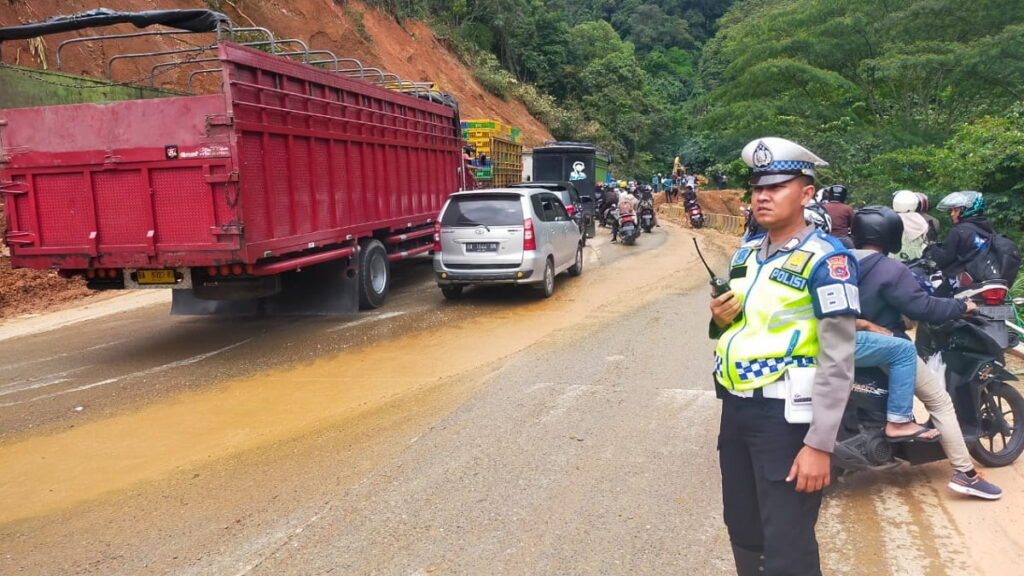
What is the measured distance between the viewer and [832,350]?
229 centimetres

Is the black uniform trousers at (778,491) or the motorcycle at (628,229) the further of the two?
the motorcycle at (628,229)

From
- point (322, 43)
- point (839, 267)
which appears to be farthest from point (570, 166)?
point (839, 267)

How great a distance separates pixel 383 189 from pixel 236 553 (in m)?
7.97

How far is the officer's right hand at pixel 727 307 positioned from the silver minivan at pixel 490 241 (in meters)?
7.83

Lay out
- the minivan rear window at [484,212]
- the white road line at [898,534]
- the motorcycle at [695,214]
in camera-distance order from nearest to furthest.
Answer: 1. the white road line at [898,534]
2. the minivan rear window at [484,212]
3. the motorcycle at [695,214]

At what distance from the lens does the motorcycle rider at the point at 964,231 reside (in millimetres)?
5547

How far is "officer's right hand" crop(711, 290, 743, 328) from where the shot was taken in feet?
8.12

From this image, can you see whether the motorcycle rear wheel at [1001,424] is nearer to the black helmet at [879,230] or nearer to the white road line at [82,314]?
the black helmet at [879,230]

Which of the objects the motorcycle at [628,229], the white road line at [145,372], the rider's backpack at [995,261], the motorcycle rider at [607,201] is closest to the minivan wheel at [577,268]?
the motorcycle at [628,229]

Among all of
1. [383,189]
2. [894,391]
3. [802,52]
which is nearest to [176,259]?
[383,189]

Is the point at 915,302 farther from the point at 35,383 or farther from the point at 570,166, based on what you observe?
the point at 570,166

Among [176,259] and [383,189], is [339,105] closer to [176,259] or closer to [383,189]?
[383,189]

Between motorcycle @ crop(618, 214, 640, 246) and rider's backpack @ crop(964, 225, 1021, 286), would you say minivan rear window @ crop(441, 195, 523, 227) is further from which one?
motorcycle @ crop(618, 214, 640, 246)

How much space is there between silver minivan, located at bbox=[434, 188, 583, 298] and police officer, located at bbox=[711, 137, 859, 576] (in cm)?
780
